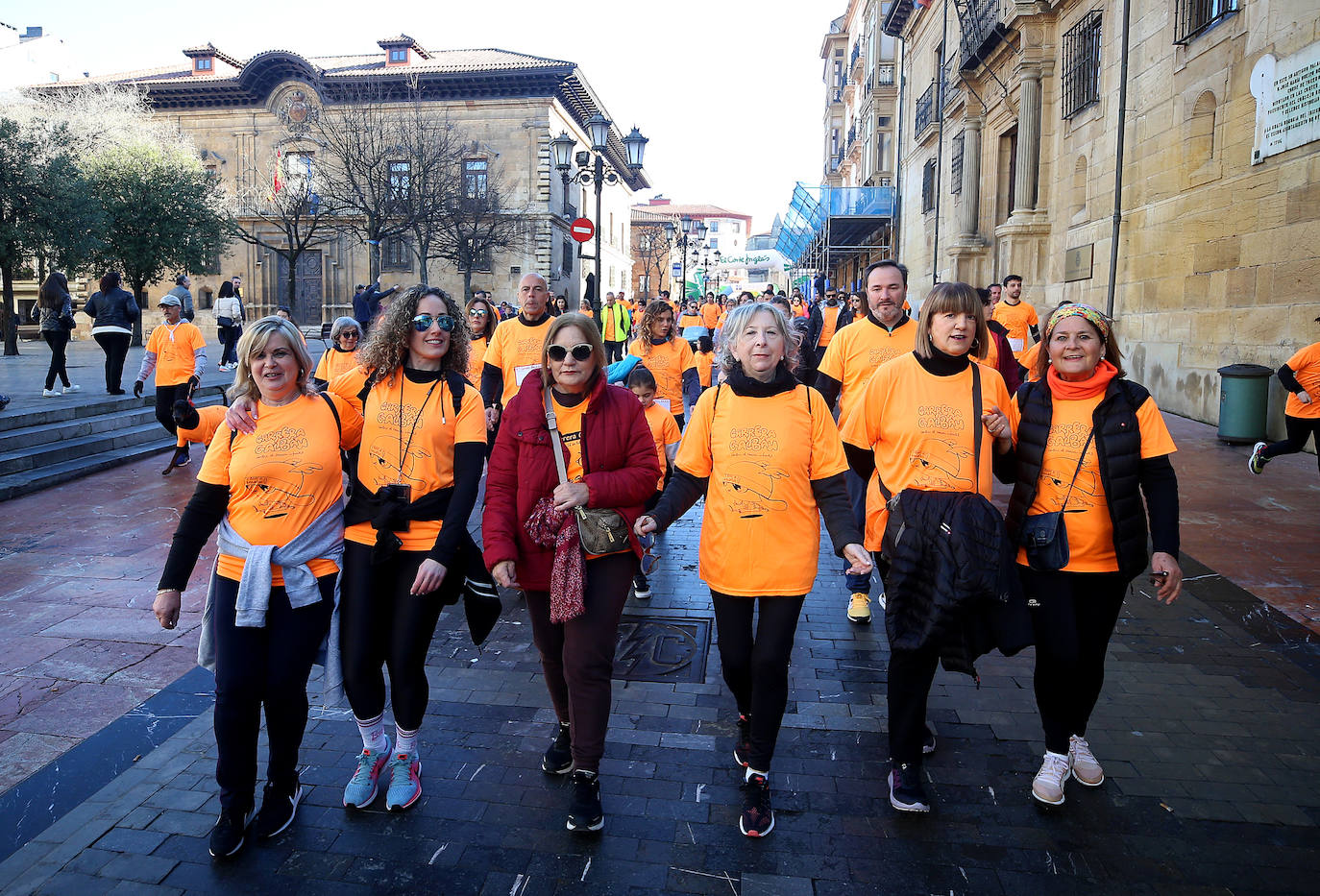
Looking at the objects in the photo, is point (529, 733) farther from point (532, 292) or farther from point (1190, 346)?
point (1190, 346)

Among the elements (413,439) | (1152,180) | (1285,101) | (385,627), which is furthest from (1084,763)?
(1152,180)

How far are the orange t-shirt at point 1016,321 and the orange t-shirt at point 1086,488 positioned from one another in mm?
7676

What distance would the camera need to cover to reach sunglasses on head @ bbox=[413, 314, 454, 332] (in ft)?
10.9

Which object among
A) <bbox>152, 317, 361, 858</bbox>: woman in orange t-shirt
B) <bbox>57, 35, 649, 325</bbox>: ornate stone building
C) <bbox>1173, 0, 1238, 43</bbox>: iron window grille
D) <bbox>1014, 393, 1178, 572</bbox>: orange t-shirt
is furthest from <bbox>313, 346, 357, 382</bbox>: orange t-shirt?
<bbox>57, 35, 649, 325</bbox>: ornate stone building

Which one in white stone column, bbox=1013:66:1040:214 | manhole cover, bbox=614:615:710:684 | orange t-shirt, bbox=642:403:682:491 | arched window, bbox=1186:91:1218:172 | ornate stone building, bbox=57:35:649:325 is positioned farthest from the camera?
ornate stone building, bbox=57:35:649:325

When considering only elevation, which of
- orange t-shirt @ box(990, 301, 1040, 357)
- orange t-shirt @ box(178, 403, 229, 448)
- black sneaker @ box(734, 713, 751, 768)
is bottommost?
black sneaker @ box(734, 713, 751, 768)

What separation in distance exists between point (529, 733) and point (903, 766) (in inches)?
61.4

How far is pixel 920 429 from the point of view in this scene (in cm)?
325

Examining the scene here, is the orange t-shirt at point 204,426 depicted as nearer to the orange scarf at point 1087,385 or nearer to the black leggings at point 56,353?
the orange scarf at point 1087,385

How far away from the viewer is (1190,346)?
12344 millimetres

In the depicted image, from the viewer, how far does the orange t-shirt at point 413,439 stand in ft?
10.6

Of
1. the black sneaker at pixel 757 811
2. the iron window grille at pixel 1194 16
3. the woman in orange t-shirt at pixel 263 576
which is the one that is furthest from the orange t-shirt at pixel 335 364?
the iron window grille at pixel 1194 16

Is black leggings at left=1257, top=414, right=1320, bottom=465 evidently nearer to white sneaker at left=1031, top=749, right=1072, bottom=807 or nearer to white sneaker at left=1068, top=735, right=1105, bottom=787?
white sneaker at left=1068, top=735, right=1105, bottom=787

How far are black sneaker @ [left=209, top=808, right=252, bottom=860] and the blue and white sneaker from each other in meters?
0.35
